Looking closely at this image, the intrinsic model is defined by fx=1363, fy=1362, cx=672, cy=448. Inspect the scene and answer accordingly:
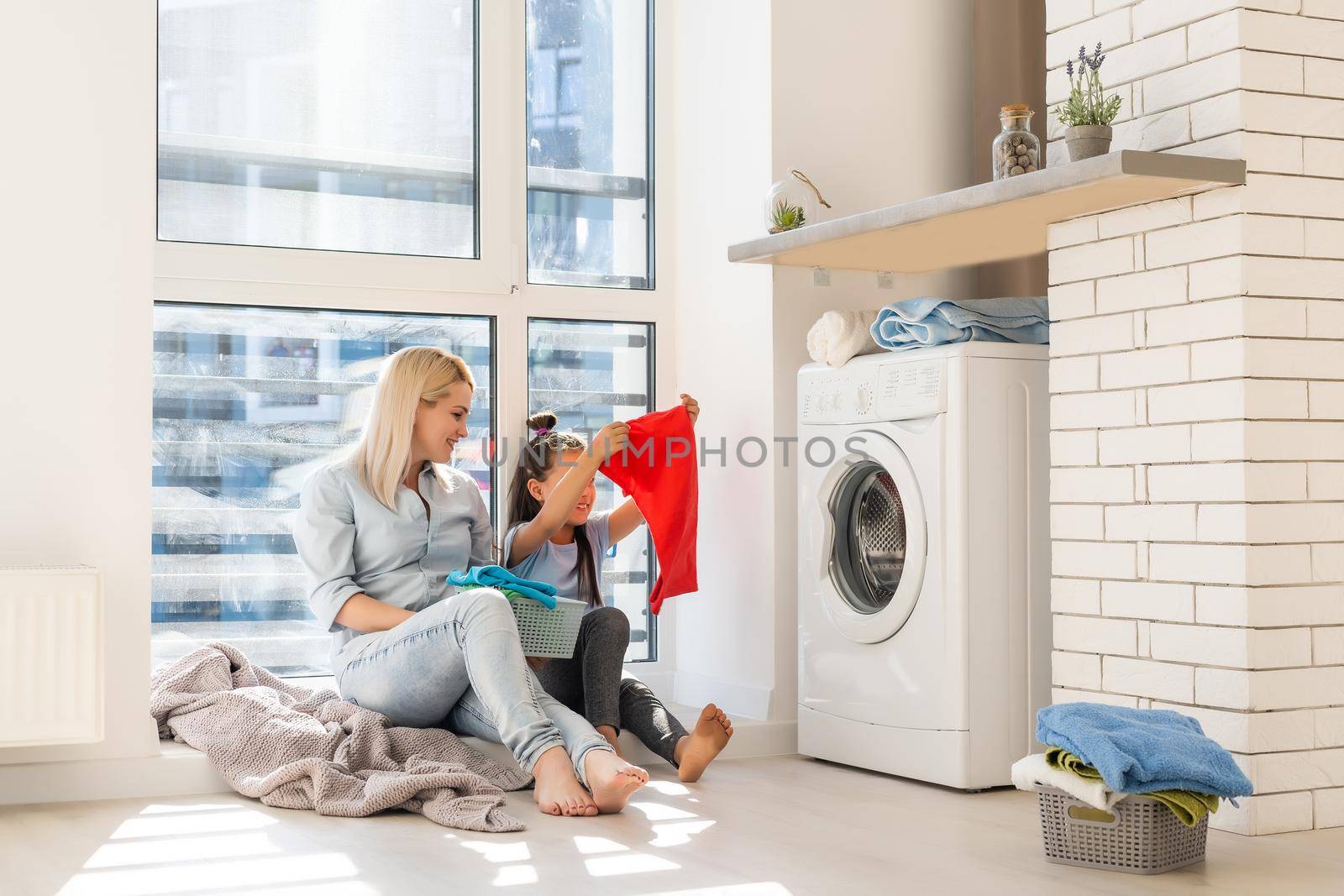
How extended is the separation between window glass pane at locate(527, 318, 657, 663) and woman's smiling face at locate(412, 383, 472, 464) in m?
0.57

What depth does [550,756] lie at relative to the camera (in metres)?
2.54

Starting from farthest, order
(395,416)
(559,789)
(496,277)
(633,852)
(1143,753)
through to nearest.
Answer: (496,277)
(395,416)
(559,789)
(633,852)
(1143,753)

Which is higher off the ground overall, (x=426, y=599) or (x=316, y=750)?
(x=426, y=599)

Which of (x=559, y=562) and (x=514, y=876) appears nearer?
(x=514, y=876)

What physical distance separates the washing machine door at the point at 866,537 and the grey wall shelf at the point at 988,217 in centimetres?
44

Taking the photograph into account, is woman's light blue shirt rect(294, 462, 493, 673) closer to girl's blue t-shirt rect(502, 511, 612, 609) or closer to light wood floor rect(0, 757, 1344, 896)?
girl's blue t-shirt rect(502, 511, 612, 609)

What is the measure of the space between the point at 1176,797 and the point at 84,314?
220cm

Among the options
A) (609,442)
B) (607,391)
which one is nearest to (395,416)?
(609,442)

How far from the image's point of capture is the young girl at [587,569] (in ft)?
9.71

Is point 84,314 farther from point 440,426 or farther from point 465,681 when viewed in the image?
point 465,681

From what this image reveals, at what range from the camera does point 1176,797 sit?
2.10 metres

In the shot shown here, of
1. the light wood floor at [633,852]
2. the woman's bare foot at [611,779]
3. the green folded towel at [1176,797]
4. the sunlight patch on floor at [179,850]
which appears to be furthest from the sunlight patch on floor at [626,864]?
the green folded towel at [1176,797]

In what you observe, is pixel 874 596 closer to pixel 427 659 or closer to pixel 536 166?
pixel 427 659

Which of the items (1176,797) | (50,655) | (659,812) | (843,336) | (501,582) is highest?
(843,336)
